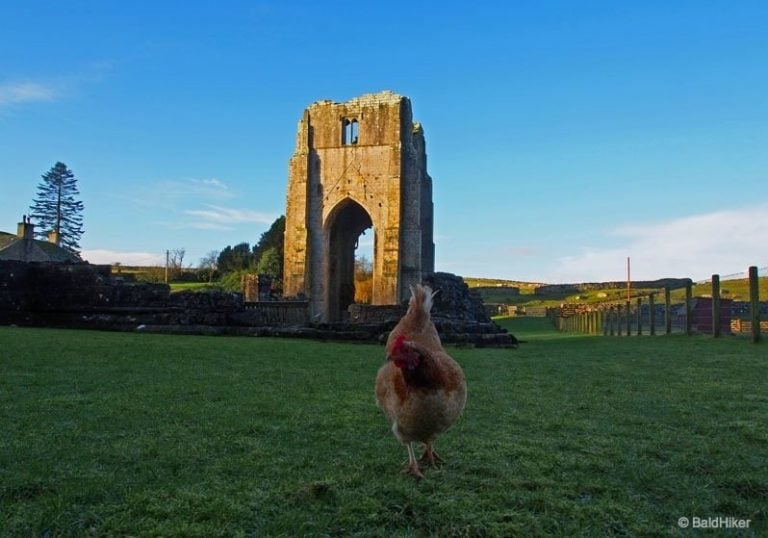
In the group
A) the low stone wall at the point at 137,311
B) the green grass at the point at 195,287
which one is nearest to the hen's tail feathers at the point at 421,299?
the low stone wall at the point at 137,311

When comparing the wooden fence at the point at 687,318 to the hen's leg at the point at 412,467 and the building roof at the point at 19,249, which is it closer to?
the hen's leg at the point at 412,467

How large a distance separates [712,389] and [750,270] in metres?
6.88

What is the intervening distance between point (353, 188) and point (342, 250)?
514cm

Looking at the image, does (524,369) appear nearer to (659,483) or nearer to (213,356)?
(213,356)

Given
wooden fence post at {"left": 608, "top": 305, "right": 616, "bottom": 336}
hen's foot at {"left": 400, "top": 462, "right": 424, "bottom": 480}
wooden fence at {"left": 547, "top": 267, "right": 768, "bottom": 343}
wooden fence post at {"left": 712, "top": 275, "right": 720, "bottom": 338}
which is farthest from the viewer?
wooden fence post at {"left": 608, "top": 305, "right": 616, "bottom": 336}

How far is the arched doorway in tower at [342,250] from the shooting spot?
3283cm

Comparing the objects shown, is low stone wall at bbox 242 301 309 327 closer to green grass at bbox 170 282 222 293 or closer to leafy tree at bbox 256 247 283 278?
green grass at bbox 170 282 222 293

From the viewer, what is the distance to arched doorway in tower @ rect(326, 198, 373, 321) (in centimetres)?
3283

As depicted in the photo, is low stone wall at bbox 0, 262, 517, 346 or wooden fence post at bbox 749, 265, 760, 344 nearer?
wooden fence post at bbox 749, 265, 760, 344

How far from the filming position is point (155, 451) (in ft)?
11.0

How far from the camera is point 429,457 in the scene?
329cm

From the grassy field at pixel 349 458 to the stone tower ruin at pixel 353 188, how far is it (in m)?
24.3

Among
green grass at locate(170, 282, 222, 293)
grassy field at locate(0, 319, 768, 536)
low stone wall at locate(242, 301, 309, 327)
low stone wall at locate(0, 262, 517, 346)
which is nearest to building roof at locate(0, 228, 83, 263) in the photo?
green grass at locate(170, 282, 222, 293)

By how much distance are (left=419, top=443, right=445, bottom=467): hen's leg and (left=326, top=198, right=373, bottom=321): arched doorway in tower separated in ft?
94.8
